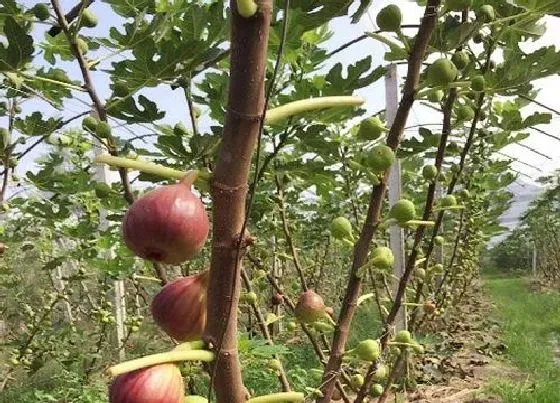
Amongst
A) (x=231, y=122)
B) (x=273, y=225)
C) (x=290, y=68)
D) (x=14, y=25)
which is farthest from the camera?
(x=273, y=225)

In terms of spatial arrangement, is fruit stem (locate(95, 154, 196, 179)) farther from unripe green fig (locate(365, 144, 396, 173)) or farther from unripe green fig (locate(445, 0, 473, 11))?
unripe green fig (locate(445, 0, 473, 11))

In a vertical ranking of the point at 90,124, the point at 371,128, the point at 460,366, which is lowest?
the point at 460,366

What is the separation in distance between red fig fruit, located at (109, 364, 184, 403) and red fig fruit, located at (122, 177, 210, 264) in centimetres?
8

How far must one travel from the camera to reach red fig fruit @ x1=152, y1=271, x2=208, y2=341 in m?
0.50

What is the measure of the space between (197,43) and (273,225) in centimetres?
175

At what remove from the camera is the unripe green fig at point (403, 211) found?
3.09 ft

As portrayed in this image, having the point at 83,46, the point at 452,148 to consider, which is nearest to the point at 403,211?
the point at 83,46

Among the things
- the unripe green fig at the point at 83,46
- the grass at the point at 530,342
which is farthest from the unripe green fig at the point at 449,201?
the grass at the point at 530,342

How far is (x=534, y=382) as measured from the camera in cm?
497

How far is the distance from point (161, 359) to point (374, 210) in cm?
56

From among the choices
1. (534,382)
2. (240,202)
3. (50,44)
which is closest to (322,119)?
(50,44)

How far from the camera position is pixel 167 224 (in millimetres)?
434

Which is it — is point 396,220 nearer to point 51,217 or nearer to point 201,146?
point 201,146

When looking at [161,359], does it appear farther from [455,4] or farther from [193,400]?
[455,4]
